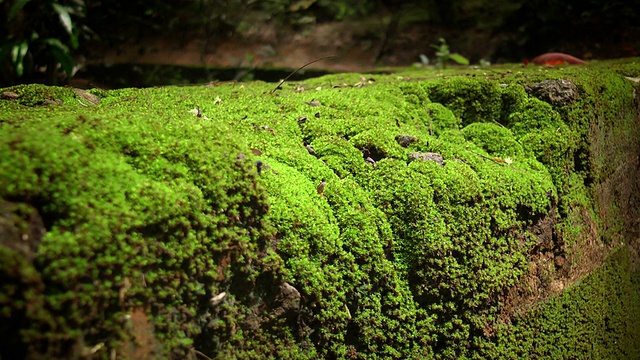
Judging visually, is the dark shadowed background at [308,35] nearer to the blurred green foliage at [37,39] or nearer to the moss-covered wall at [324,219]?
the blurred green foliage at [37,39]

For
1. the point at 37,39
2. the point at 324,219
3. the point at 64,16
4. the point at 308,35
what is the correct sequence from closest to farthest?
1. the point at 324,219
2. the point at 64,16
3. the point at 37,39
4. the point at 308,35

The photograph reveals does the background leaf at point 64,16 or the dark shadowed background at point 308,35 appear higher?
the background leaf at point 64,16

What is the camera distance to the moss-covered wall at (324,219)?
4.71ft

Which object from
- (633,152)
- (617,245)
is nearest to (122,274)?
(617,245)

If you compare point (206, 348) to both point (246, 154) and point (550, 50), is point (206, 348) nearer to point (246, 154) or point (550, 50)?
point (246, 154)

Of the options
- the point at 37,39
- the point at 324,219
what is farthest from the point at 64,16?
the point at 324,219

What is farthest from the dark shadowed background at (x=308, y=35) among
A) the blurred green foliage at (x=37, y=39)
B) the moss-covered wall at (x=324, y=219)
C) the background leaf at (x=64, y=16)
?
the moss-covered wall at (x=324, y=219)

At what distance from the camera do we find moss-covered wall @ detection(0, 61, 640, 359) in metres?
1.44

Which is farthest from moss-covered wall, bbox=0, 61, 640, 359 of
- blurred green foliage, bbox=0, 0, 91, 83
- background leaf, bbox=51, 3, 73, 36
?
blurred green foliage, bbox=0, 0, 91, 83

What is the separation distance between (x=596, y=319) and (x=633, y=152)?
171 cm

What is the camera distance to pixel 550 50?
7.78 meters

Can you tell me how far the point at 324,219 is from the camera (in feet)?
7.30

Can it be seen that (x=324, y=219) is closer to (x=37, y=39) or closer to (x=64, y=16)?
(x=64, y=16)

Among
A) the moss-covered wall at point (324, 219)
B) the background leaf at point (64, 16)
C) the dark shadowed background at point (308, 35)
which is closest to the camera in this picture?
the moss-covered wall at point (324, 219)
